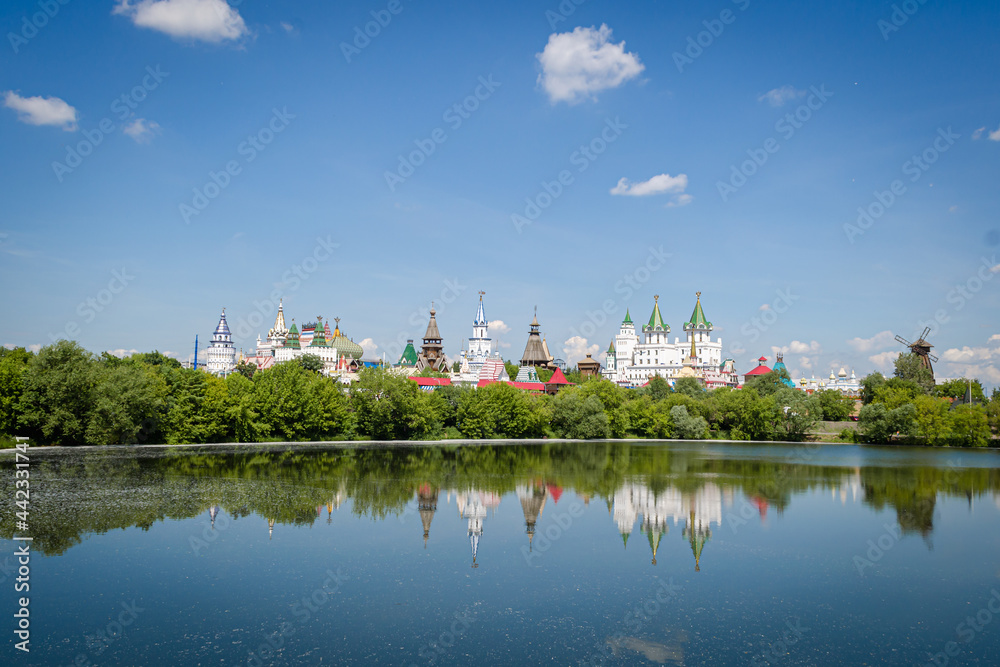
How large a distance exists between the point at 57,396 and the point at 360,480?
49.5 feet

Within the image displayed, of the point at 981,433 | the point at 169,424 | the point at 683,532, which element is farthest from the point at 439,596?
the point at 981,433

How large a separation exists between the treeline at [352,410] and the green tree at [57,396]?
49 mm

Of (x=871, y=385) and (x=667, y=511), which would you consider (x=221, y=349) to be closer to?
(x=871, y=385)

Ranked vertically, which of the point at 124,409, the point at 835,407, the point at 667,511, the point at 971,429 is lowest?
the point at 667,511

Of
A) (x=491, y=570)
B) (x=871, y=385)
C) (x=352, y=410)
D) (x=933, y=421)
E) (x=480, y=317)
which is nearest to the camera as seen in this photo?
(x=491, y=570)

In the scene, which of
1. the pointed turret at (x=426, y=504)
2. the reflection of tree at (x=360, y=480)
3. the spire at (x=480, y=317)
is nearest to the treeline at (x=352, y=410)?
the reflection of tree at (x=360, y=480)

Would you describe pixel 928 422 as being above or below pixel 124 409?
below

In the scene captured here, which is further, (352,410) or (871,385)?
(871,385)

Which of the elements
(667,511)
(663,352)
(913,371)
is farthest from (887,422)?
(663,352)

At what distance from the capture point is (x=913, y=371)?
70.8m

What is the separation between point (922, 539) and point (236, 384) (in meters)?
35.1

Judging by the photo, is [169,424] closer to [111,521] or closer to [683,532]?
[111,521]

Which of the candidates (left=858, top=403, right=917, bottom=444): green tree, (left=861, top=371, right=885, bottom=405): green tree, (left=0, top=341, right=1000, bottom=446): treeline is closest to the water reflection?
(left=0, top=341, right=1000, bottom=446): treeline

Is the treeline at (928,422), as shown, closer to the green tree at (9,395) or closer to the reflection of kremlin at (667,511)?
the reflection of kremlin at (667,511)
